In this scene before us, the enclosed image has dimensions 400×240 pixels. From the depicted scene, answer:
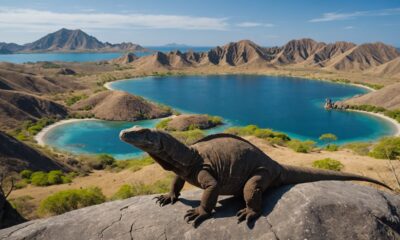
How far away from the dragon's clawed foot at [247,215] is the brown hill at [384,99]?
82627mm

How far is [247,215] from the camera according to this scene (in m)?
7.03

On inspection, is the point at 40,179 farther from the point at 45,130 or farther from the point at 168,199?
the point at 45,130

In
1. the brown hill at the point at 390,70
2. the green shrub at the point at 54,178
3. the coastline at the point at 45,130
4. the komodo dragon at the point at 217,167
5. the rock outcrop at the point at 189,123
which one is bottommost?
the coastline at the point at 45,130

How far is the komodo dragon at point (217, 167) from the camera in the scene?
23.1ft

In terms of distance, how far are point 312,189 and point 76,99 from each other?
298ft

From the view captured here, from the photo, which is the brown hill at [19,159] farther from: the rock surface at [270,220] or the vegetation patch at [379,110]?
the vegetation patch at [379,110]

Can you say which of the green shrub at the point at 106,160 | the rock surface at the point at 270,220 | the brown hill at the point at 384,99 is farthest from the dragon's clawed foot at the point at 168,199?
the brown hill at the point at 384,99

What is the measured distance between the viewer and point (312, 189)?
7.65m

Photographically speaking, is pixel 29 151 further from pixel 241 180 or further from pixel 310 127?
pixel 310 127

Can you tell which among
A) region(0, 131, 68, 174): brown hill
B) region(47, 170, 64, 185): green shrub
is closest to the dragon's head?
region(47, 170, 64, 185): green shrub

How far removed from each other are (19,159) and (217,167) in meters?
33.6

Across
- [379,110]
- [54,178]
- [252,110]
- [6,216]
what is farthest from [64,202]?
[379,110]

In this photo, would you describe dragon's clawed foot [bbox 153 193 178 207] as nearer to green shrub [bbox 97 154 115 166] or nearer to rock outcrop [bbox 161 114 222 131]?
green shrub [bbox 97 154 115 166]

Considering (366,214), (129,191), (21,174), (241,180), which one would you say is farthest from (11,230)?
(21,174)
